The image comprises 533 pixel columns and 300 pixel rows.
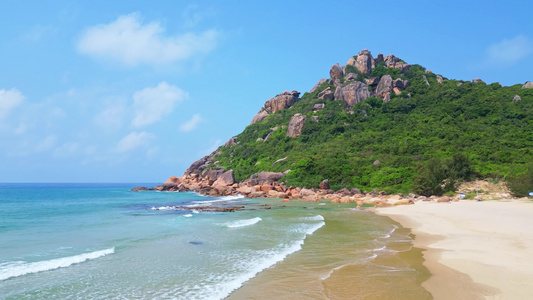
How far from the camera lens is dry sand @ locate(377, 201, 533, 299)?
Answer: 8.10 meters

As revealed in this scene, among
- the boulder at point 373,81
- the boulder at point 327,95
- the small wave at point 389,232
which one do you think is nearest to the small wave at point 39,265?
the small wave at point 389,232

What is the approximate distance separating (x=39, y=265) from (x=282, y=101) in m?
102

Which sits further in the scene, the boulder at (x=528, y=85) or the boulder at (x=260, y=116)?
the boulder at (x=260, y=116)

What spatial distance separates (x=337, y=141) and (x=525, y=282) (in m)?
68.6

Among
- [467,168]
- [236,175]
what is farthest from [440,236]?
[236,175]

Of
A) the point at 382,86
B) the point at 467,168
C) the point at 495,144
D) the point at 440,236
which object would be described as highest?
the point at 382,86

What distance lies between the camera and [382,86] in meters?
95.9

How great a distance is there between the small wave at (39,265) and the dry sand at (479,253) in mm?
11912

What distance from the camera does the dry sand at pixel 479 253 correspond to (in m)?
8.10

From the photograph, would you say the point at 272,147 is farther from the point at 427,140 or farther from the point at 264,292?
the point at 264,292

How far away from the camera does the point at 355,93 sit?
93250mm

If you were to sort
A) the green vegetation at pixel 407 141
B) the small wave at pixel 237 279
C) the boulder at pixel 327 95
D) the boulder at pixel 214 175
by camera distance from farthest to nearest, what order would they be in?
the boulder at pixel 327 95 < the boulder at pixel 214 175 < the green vegetation at pixel 407 141 < the small wave at pixel 237 279

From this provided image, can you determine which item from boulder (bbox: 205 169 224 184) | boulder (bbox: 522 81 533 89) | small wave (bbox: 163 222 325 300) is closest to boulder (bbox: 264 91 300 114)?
boulder (bbox: 205 169 224 184)

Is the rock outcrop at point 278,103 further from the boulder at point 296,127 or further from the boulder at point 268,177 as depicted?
the boulder at point 268,177
